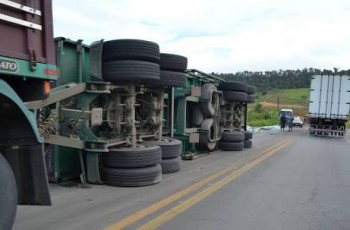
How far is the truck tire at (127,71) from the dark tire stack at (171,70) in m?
1.41

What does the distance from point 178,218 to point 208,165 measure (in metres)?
5.91

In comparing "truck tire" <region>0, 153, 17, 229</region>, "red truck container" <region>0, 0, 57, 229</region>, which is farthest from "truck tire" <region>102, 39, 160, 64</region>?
"truck tire" <region>0, 153, 17, 229</region>

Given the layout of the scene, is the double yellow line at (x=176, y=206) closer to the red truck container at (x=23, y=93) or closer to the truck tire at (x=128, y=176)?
the truck tire at (x=128, y=176)

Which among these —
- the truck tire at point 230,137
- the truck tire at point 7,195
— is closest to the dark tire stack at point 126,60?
the truck tire at point 7,195

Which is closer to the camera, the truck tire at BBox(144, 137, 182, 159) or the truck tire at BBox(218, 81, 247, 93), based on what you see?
the truck tire at BBox(144, 137, 182, 159)

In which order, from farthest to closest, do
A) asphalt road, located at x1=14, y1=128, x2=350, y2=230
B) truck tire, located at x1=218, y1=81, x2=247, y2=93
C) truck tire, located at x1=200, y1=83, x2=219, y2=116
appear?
truck tire, located at x1=218, y1=81, x2=247, y2=93 → truck tire, located at x1=200, y1=83, x2=219, y2=116 → asphalt road, located at x1=14, y1=128, x2=350, y2=230

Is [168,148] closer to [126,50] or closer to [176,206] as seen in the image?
[126,50]

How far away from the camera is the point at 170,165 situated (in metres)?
10.3

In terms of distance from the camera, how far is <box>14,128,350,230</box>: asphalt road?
6000 mm

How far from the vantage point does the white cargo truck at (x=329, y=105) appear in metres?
32.2

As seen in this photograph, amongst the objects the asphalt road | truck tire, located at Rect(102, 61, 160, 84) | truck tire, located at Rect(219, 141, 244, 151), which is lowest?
truck tire, located at Rect(219, 141, 244, 151)

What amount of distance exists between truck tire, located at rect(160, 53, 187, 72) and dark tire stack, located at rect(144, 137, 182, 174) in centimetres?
158

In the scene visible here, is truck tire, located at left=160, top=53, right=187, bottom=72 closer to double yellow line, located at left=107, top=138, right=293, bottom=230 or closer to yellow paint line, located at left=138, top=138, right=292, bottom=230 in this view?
double yellow line, located at left=107, top=138, right=293, bottom=230

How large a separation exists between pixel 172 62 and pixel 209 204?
13.6 feet
